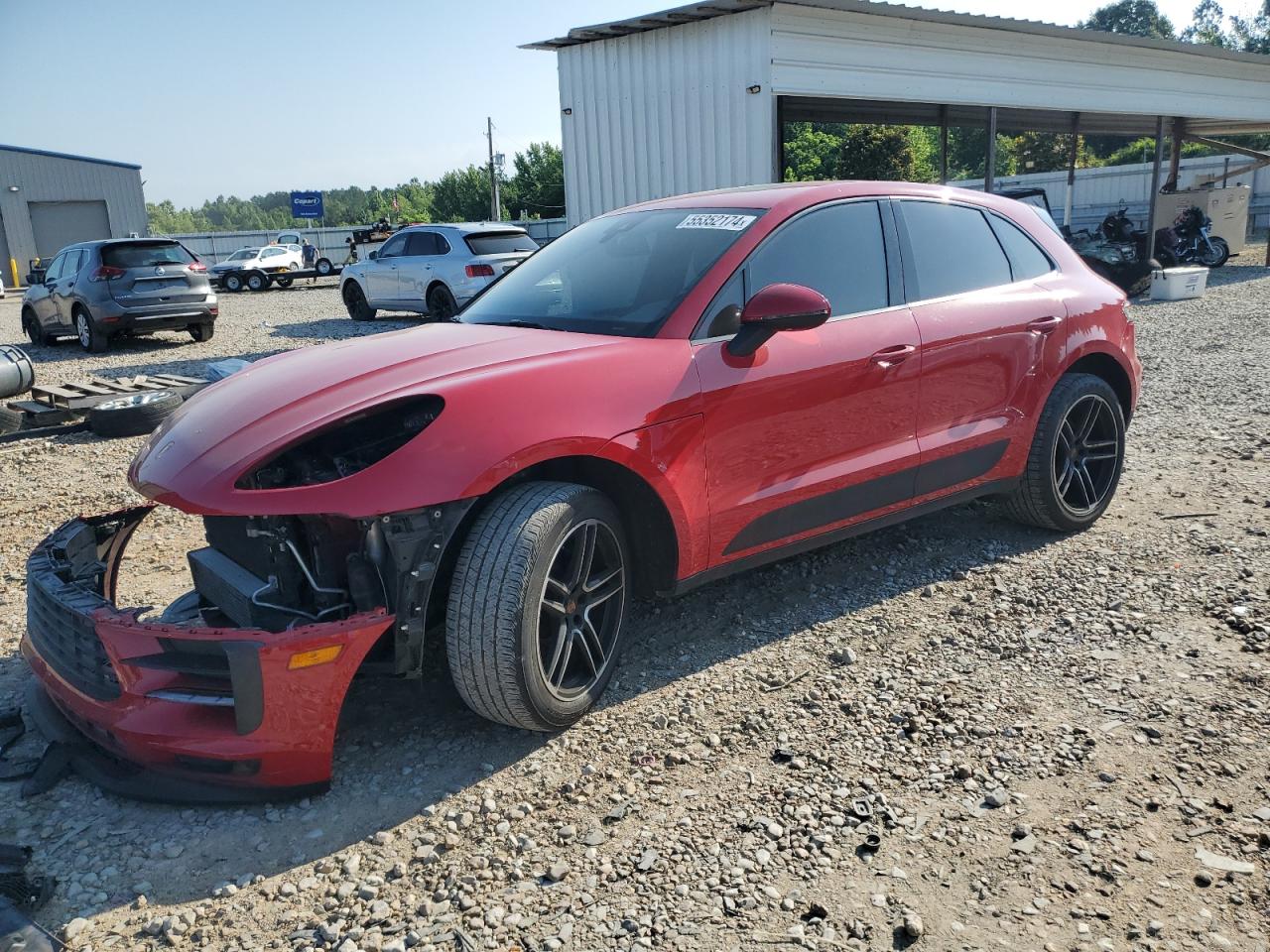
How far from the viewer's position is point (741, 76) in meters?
11.1

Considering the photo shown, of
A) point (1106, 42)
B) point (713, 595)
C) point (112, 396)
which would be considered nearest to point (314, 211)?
point (1106, 42)

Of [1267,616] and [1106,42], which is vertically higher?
[1106,42]

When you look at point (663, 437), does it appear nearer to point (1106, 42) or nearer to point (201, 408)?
point (201, 408)

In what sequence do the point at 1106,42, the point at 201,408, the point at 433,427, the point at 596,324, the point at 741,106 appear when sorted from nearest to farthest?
the point at 433,427
the point at 201,408
the point at 596,324
the point at 741,106
the point at 1106,42

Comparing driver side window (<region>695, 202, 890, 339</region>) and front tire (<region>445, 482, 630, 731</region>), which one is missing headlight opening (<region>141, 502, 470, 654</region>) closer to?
front tire (<region>445, 482, 630, 731</region>)

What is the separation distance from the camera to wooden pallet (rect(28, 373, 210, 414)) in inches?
330

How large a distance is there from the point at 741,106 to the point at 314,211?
124 ft

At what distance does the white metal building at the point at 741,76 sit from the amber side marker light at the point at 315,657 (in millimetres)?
9423

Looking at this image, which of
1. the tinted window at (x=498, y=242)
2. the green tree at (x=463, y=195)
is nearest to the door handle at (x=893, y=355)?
the tinted window at (x=498, y=242)

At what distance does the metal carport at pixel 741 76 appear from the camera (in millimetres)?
11055

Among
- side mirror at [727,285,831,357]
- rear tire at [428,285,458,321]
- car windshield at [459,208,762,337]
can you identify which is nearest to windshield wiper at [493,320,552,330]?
car windshield at [459,208,762,337]

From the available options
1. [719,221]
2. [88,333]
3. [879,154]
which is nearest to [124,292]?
A: [88,333]

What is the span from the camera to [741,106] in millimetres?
11109

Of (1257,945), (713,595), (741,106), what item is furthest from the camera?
(741,106)
